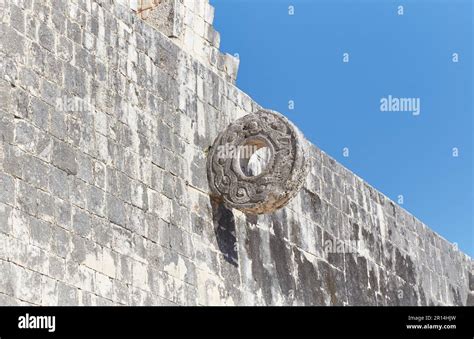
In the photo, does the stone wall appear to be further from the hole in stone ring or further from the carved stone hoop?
the hole in stone ring

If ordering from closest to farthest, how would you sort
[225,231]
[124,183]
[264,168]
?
[124,183] < [264,168] < [225,231]

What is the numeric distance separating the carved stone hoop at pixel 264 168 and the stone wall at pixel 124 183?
0.16m

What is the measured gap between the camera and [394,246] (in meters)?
14.6

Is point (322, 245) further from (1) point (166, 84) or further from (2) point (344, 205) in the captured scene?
(1) point (166, 84)

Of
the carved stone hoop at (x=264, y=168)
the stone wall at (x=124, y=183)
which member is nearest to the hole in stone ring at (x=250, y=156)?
the carved stone hoop at (x=264, y=168)

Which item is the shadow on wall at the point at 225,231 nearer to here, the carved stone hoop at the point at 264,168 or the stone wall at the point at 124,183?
the stone wall at the point at 124,183

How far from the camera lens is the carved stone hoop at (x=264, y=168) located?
10.5 meters

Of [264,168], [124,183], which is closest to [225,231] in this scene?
[264,168]

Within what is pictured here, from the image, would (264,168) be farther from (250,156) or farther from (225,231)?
(225,231)

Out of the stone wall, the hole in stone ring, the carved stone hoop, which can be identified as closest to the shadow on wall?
the stone wall

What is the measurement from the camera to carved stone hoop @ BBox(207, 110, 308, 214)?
10453 millimetres

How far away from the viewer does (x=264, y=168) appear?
34.9ft

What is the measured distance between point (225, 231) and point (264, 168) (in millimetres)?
642
